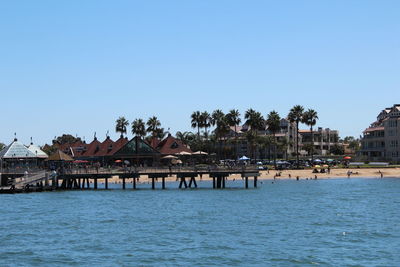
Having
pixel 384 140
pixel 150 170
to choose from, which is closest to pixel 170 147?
pixel 150 170

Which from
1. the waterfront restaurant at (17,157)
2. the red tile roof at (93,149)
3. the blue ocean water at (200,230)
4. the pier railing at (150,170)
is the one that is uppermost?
the red tile roof at (93,149)

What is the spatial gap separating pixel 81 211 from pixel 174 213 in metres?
8.81

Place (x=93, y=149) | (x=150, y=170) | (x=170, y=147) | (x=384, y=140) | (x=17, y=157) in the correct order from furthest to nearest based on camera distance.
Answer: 1. (x=384, y=140)
2. (x=93, y=149)
3. (x=170, y=147)
4. (x=17, y=157)
5. (x=150, y=170)

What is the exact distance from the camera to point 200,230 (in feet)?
146

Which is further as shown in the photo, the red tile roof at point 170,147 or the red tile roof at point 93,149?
the red tile roof at point 93,149

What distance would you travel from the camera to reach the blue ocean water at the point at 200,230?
34375 millimetres

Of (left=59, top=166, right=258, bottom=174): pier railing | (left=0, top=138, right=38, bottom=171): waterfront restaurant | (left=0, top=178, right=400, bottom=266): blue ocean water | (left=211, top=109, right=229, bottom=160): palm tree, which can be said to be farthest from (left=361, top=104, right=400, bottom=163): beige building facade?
(left=0, top=138, right=38, bottom=171): waterfront restaurant

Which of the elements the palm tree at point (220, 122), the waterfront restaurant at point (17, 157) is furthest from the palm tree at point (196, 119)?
the waterfront restaurant at point (17, 157)

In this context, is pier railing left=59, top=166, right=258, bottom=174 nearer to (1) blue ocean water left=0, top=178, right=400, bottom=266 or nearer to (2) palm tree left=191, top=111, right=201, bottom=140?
(1) blue ocean water left=0, top=178, right=400, bottom=266

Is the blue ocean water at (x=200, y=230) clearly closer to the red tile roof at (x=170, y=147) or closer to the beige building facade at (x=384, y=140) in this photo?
the red tile roof at (x=170, y=147)

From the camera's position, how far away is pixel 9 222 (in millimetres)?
50094

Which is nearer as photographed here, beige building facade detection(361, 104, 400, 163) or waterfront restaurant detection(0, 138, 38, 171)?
waterfront restaurant detection(0, 138, 38, 171)

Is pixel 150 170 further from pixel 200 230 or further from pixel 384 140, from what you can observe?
pixel 384 140

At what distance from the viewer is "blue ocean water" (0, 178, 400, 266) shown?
34375mm
